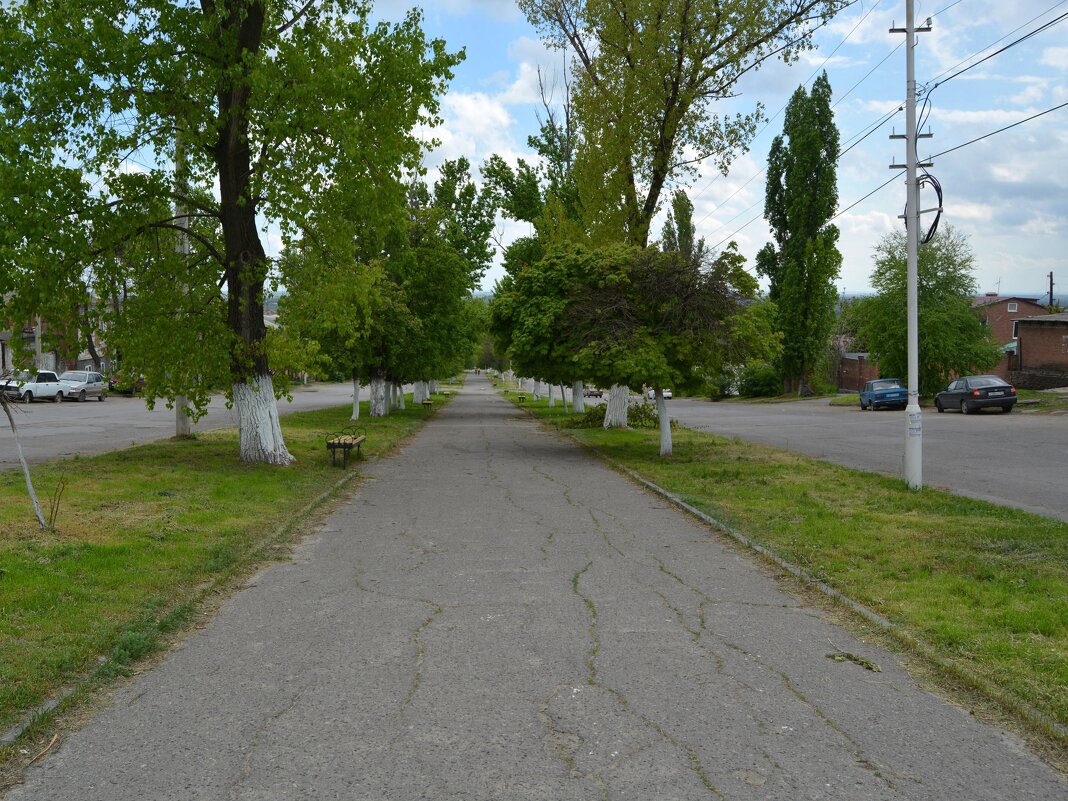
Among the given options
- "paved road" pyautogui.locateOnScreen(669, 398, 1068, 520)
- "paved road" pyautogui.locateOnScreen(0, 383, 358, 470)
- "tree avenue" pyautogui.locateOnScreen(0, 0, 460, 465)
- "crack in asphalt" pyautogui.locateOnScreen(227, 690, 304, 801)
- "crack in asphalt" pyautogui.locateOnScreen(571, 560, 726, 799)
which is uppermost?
"tree avenue" pyautogui.locateOnScreen(0, 0, 460, 465)

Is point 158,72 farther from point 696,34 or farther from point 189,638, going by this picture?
point 696,34

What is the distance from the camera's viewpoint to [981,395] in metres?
34.5

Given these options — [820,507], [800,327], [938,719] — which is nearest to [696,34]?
[820,507]

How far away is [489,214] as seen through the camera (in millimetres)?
42094

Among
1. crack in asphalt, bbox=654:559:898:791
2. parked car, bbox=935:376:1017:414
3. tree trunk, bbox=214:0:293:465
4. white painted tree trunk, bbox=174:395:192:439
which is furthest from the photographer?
parked car, bbox=935:376:1017:414

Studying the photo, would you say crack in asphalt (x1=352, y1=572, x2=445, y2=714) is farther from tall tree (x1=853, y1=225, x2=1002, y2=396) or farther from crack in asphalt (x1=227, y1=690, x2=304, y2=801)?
tall tree (x1=853, y1=225, x2=1002, y2=396)

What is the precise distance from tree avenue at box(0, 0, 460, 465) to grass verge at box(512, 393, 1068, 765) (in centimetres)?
749

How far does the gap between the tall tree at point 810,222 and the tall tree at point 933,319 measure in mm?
7016

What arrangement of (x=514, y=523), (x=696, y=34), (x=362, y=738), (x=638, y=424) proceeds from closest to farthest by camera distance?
(x=362, y=738) → (x=514, y=523) → (x=696, y=34) → (x=638, y=424)

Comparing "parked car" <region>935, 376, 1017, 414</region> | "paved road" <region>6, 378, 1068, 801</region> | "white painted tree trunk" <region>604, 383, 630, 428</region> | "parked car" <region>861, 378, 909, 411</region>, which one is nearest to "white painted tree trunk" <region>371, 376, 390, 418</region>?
"white painted tree trunk" <region>604, 383, 630, 428</region>

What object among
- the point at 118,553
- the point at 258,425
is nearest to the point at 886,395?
the point at 258,425

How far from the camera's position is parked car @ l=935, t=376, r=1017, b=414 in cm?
3447

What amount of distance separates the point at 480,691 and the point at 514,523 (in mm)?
6084

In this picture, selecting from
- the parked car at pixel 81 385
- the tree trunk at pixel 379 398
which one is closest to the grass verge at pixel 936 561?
the tree trunk at pixel 379 398
